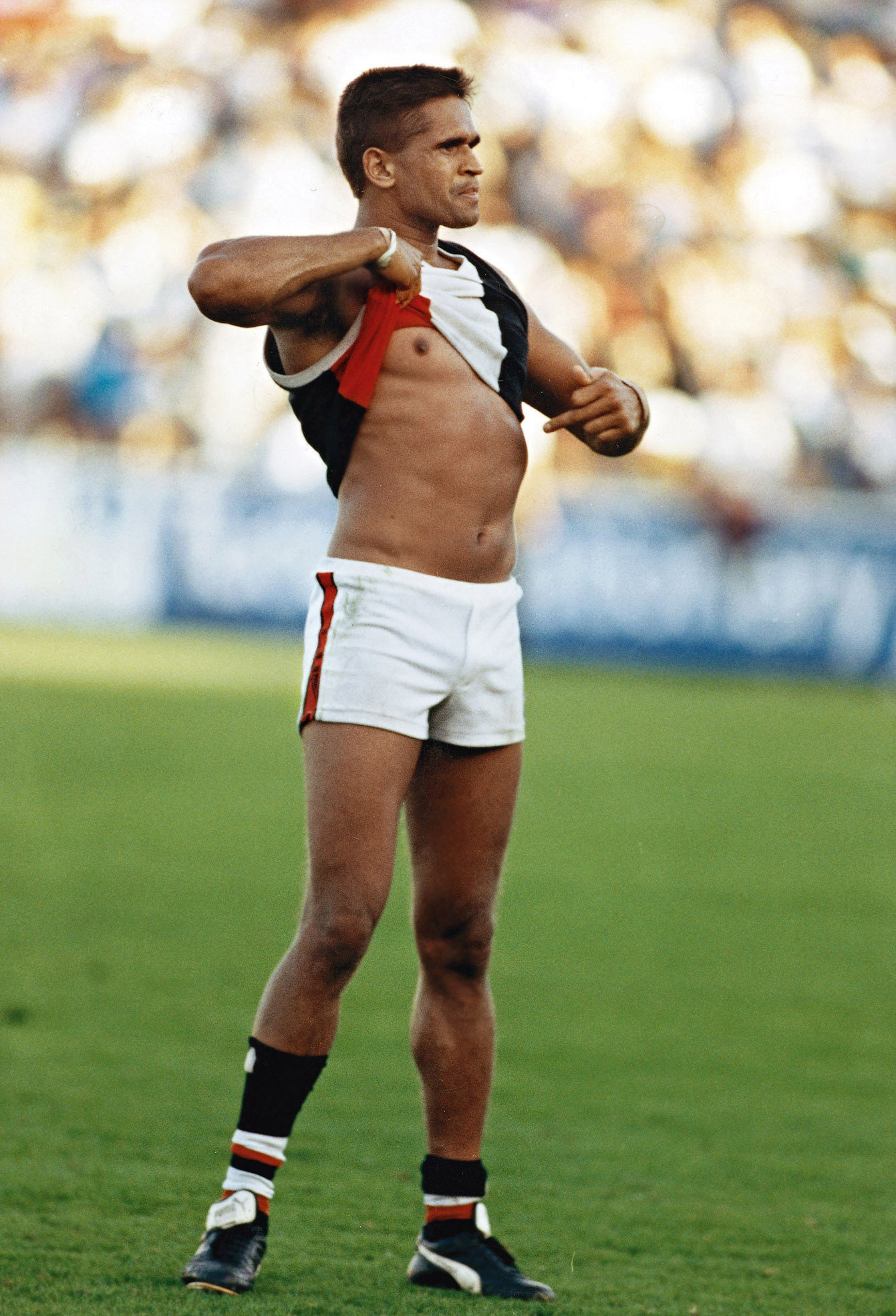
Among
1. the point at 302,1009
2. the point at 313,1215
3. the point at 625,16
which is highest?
the point at 625,16

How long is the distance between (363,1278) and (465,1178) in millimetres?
244

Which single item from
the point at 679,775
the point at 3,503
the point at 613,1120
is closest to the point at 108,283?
the point at 3,503

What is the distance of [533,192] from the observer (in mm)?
20750

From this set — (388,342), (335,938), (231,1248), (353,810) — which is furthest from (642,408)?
(231,1248)

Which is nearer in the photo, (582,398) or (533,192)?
(582,398)

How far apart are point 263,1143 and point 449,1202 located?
1.25 ft

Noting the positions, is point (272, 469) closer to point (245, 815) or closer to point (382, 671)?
point (245, 815)

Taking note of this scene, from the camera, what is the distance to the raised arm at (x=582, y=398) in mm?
3342

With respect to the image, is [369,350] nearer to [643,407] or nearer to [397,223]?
[397,223]

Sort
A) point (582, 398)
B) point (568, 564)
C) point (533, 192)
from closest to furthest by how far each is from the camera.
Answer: point (582, 398), point (568, 564), point (533, 192)

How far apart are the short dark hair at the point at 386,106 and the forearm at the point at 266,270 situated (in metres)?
0.28

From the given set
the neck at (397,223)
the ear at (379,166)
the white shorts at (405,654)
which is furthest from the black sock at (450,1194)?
the ear at (379,166)

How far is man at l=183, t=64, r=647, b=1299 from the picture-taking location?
2.96 meters

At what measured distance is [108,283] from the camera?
20.9 meters
